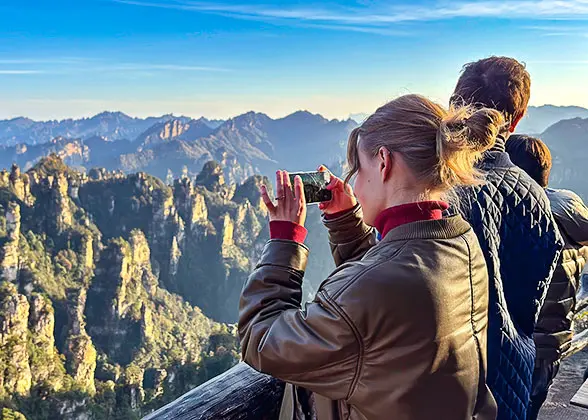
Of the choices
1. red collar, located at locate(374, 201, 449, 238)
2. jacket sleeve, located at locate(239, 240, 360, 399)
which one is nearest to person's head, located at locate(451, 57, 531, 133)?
red collar, located at locate(374, 201, 449, 238)

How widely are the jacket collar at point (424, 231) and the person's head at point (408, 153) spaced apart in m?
0.07

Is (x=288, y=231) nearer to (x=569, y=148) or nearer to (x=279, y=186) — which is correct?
(x=279, y=186)

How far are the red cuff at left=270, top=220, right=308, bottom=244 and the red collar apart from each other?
0.56ft

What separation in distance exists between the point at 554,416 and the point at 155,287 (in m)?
54.9

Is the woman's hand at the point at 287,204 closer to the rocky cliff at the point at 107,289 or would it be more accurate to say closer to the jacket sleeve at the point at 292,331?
the jacket sleeve at the point at 292,331

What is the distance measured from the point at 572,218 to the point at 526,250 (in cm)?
57

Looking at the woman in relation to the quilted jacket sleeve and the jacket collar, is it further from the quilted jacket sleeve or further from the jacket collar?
the quilted jacket sleeve

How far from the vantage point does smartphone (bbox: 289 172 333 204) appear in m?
1.37

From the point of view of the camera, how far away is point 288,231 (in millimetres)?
1215

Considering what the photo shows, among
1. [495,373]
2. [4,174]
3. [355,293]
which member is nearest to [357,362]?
[355,293]

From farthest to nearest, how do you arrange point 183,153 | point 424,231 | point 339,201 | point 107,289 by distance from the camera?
point 183,153 → point 107,289 → point 339,201 → point 424,231

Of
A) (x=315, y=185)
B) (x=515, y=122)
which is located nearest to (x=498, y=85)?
(x=515, y=122)

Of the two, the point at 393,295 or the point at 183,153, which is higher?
the point at 393,295

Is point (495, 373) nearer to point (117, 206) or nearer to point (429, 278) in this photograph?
point (429, 278)
